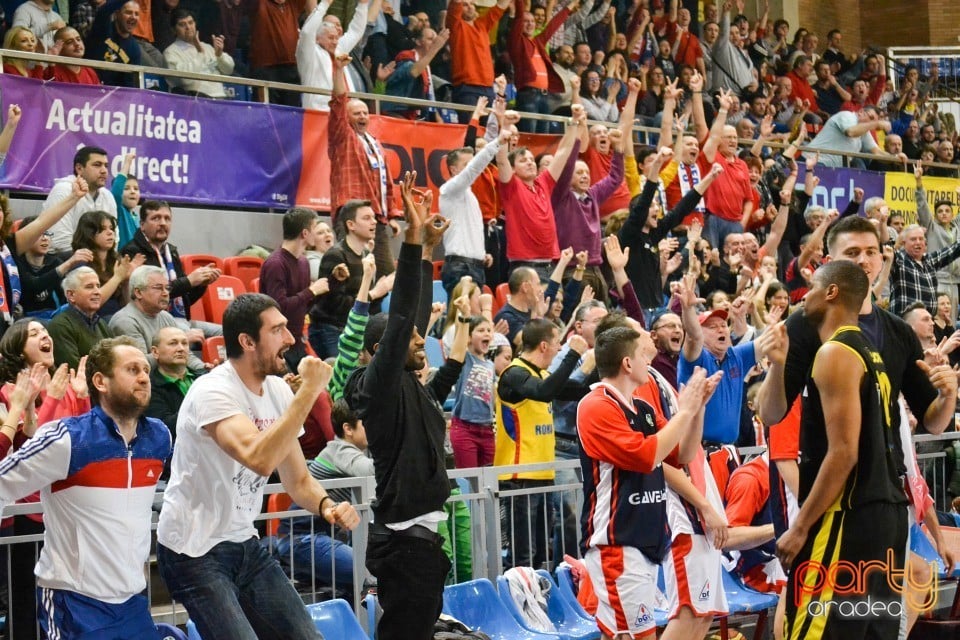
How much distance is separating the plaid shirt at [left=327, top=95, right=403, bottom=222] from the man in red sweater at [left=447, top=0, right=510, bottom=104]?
10.5ft

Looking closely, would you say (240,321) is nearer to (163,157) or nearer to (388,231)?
(163,157)

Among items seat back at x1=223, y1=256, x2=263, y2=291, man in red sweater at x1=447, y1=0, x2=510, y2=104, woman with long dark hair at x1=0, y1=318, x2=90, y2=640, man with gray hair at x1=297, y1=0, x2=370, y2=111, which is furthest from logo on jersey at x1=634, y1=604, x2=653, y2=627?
man in red sweater at x1=447, y1=0, x2=510, y2=104

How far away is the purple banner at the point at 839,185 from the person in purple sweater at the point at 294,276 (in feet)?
30.6

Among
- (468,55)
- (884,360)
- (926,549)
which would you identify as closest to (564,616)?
(884,360)

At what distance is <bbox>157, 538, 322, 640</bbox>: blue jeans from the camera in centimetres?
511

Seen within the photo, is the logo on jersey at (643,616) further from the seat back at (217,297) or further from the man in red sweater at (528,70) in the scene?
the man in red sweater at (528,70)

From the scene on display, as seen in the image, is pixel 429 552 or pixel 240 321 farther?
pixel 429 552

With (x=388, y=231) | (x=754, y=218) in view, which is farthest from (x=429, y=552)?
(x=754, y=218)

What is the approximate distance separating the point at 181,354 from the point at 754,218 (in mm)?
9566

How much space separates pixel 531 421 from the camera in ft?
29.0

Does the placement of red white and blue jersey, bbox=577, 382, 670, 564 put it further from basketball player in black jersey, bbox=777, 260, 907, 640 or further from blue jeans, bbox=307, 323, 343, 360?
blue jeans, bbox=307, 323, 343, 360

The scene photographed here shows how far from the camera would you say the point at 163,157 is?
11258 millimetres

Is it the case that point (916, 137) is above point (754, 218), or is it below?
above

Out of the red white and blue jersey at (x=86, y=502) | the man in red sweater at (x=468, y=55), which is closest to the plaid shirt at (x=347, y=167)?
the man in red sweater at (x=468, y=55)
